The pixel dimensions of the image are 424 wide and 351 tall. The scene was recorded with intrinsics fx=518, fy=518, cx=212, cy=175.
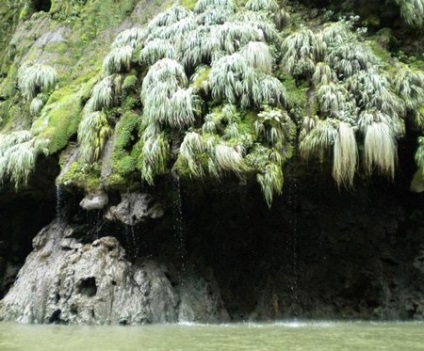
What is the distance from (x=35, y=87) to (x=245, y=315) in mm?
9225

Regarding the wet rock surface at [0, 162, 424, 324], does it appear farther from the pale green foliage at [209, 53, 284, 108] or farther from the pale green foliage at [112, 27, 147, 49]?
the pale green foliage at [112, 27, 147, 49]

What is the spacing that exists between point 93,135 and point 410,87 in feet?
23.5

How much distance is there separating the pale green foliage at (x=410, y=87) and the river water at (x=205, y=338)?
4608mm

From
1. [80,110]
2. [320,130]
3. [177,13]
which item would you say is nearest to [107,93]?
[80,110]

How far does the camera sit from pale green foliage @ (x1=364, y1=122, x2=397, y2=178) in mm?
Result: 10234

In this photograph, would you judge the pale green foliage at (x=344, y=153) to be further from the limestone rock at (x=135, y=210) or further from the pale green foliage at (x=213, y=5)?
the pale green foliage at (x=213, y=5)

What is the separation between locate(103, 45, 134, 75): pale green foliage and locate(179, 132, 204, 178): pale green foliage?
3.59 m

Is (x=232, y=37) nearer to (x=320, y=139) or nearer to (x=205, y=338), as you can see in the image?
(x=320, y=139)

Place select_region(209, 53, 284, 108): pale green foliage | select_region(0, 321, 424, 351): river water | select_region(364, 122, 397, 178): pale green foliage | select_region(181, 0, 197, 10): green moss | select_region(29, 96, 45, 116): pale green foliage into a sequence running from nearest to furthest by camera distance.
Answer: select_region(0, 321, 424, 351): river water → select_region(364, 122, 397, 178): pale green foliage → select_region(209, 53, 284, 108): pale green foliage → select_region(181, 0, 197, 10): green moss → select_region(29, 96, 45, 116): pale green foliage

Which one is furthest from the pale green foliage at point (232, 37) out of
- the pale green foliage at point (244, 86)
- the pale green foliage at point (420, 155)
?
the pale green foliage at point (420, 155)

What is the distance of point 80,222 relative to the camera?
40.6 ft

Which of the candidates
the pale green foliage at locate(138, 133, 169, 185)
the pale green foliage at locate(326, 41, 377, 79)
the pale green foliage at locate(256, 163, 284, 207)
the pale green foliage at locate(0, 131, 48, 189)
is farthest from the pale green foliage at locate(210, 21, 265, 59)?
the pale green foliage at locate(0, 131, 48, 189)

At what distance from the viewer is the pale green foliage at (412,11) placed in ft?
39.9

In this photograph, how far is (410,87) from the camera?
11117 millimetres
